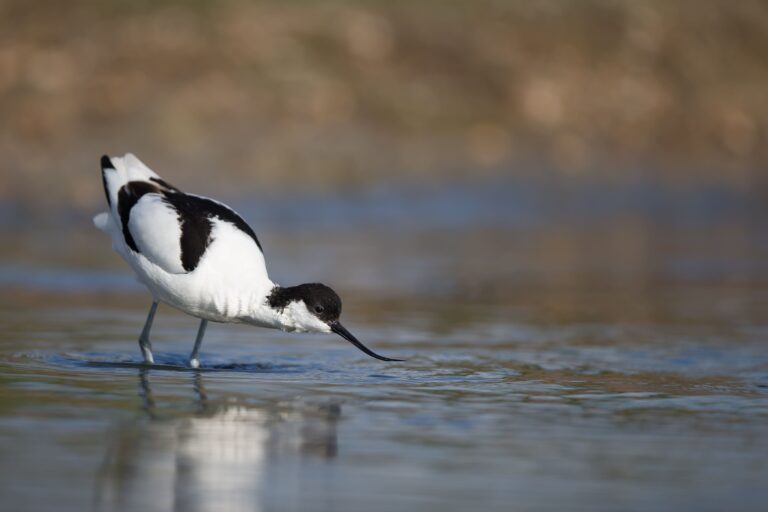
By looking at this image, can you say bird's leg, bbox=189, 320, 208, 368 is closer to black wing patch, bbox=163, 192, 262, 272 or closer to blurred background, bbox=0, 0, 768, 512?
blurred background, bbox=0, 0, 768, 512

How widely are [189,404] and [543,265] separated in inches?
262

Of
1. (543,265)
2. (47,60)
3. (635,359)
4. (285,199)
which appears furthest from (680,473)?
(47,60)

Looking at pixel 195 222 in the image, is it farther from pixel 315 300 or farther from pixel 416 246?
pixel 416 246

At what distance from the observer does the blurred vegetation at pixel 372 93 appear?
1462 centimetres

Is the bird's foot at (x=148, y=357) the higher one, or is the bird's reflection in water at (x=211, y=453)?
the bird's foot at (x=148, y=357)

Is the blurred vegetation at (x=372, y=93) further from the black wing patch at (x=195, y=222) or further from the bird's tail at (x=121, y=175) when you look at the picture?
the black wing patch at (x=195, y=222)

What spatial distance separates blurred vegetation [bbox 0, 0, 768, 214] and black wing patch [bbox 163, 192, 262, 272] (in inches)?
275

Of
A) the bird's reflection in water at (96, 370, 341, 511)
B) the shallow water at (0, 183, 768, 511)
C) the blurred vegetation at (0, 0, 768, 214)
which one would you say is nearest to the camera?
the bird's reflection in water at (96, 370, 341, 511)

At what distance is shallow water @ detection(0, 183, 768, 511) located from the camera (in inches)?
167

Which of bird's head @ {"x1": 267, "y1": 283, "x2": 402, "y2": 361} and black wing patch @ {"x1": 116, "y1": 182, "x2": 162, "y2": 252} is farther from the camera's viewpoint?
black wing patch @ {"x1": 116, "y1": 182, "x2": 162, "y2": 252}

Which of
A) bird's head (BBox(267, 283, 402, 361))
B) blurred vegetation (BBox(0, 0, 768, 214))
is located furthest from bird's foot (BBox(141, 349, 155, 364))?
blurred vegetation (BBox(0, 0, 768, 214))

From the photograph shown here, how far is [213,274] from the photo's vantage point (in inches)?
264

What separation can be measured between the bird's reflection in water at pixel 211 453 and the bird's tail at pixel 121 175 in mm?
2009

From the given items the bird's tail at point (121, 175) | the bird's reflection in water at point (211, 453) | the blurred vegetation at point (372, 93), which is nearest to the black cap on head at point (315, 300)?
the bird's reflection in water at point (211, 453)
